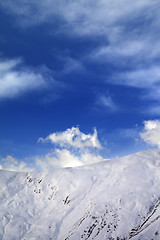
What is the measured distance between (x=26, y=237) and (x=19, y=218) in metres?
22.4

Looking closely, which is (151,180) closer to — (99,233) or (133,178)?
(133,178)

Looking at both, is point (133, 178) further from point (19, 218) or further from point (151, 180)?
point (19, 218)

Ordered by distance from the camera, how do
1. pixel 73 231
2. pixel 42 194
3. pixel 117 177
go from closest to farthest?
1. pixel 73 231
2. pixel 117 177
3. pixel 42 194

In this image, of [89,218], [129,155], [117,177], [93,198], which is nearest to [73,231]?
[89,218]

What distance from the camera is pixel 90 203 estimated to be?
149250 mm

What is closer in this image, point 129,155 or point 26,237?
point 26,237

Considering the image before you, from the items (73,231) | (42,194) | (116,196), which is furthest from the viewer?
(42,194)

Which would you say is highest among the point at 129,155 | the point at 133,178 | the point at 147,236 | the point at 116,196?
the point at 129,155

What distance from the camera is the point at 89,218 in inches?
5344

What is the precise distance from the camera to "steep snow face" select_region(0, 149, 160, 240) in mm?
121438

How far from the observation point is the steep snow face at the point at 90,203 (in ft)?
398

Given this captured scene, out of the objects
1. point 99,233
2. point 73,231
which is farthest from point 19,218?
point 99,233

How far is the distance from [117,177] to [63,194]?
Result: 45530 millimetres

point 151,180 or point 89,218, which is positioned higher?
point 151,180
